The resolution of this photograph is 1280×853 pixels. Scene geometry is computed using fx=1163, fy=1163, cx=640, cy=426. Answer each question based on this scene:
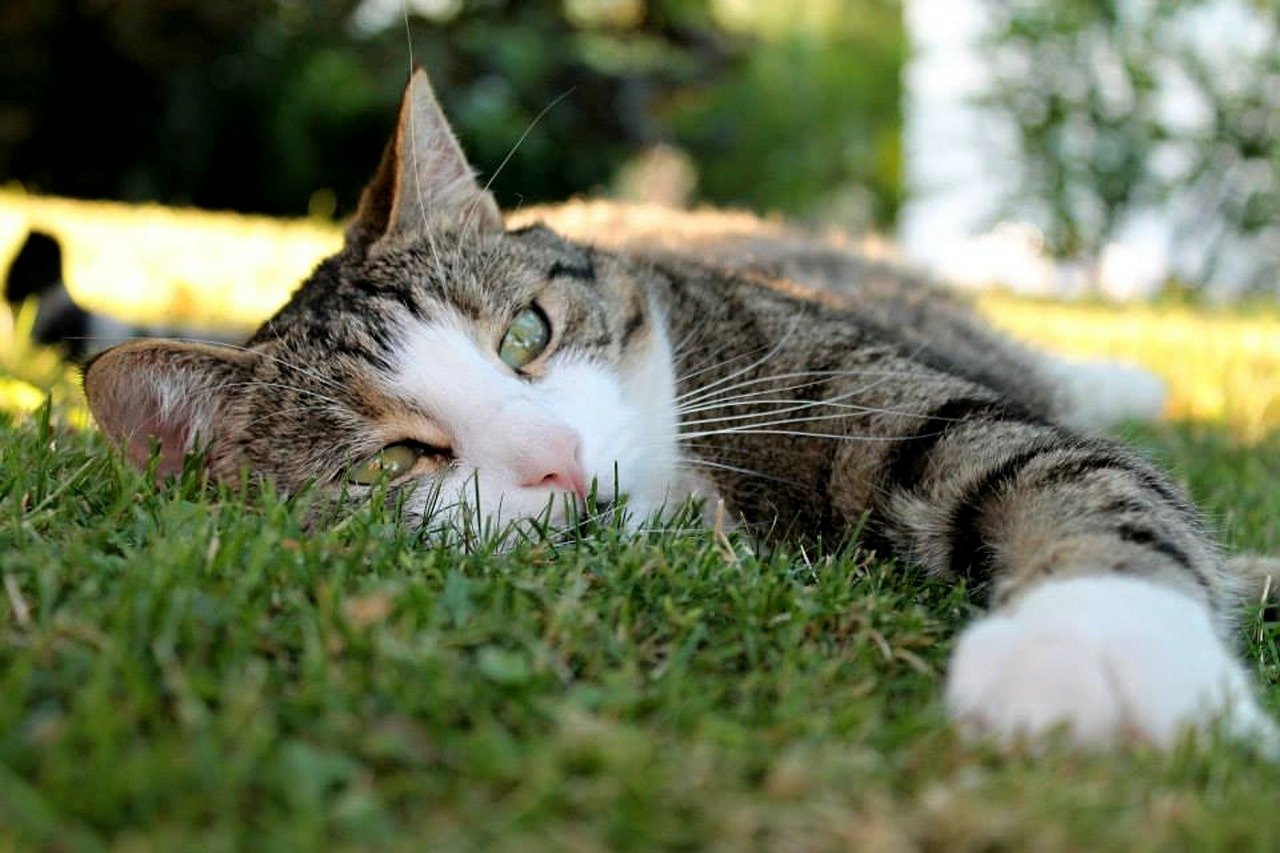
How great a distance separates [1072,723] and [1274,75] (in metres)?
9.64

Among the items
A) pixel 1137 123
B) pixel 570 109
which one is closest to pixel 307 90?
pixel 570 109

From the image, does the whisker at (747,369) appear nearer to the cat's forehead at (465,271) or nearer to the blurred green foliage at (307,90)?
the cat's forehead at (465,271)

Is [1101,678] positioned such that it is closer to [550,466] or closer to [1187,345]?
[550,466]

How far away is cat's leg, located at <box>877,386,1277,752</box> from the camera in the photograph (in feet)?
3.85

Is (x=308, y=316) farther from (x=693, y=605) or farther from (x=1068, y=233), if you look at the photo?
(x=1068, y=233)

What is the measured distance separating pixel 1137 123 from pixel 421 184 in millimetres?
8503

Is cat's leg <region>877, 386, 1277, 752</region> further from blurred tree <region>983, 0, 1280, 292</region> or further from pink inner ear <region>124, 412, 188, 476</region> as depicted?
blurred tree <region>983, 0, 1280, 292</region>

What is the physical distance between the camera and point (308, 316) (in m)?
2.06

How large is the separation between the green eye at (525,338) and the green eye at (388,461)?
9.6 inches

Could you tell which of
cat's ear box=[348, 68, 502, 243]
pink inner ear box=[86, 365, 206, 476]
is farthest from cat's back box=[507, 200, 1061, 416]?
pink inner ear box=[86, 365, 206, 476]

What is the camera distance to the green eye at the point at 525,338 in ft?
6.68

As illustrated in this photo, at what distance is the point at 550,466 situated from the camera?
5.62 ft

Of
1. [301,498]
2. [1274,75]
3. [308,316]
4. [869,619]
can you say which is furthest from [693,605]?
[1274,75]

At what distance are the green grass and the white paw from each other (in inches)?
84.7
